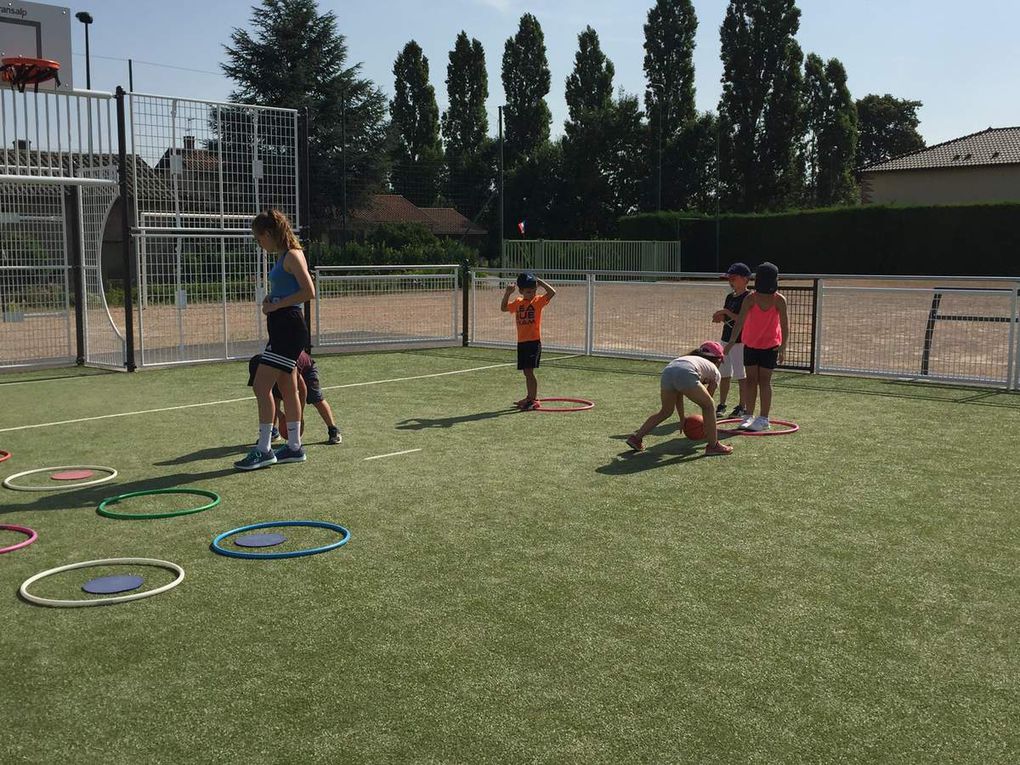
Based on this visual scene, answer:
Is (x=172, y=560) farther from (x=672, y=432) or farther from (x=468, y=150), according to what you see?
(x=468, y=150)

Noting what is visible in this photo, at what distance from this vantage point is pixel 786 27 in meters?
57.9

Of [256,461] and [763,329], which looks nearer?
[256,461]

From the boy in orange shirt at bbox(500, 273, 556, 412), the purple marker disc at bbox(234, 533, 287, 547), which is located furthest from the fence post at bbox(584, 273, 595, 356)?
the purple marker disc at bbox(234, 533, 287, 547)

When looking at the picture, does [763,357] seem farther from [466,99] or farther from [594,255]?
[466,99]

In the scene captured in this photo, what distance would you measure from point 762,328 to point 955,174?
4638 centimetres

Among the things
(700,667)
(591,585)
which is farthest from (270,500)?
(700,667)

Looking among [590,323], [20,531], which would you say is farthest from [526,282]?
[20,531]

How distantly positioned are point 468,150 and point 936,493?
203ft

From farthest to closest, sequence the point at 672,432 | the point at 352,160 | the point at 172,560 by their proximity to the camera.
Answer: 1. the point at 352,160
2. the point at 672,432
3. the point at 172,560

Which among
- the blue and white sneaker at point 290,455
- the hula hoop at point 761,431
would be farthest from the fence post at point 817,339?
the blue and white sneaker at point 290,455

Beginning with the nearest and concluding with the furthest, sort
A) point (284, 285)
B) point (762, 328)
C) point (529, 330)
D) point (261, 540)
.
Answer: point (261, 540)
point (284, 285)
point (762, 328)
point (529, 330)

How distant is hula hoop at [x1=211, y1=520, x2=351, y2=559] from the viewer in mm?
5410

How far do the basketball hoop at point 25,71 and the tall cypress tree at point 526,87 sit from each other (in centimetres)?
5370

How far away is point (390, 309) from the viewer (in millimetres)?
17328
